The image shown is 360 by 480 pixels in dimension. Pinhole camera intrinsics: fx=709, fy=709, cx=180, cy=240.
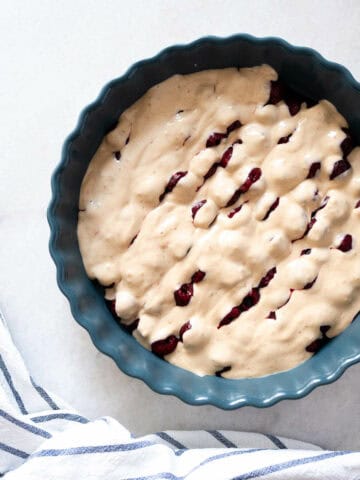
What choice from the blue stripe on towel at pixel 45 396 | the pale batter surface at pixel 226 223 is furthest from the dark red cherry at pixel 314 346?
the blue stripe on towel at pixel 45 396

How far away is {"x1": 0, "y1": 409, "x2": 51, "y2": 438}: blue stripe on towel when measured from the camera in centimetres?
118

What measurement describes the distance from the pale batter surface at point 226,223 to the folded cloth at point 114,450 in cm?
15

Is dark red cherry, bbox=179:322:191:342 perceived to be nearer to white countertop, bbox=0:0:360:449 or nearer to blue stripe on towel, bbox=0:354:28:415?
white countertop, bbox=0:0:360:449

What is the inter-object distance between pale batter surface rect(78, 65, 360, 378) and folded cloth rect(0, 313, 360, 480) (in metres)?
0.15

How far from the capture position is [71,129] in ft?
4.18

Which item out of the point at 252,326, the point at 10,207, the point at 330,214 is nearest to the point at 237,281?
the point at 252,326

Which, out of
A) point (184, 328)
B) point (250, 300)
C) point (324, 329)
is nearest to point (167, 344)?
point (184, 328)

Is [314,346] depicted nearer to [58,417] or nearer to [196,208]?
[196,208]

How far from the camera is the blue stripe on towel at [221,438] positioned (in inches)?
48.8

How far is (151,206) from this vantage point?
1159 millimetres

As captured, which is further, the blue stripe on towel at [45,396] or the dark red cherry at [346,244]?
the blue stripe on towel at [45,396]

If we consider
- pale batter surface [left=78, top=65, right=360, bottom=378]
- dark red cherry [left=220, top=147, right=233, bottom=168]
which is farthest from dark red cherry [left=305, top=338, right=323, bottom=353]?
dark red cherry [left=220, top=147, right=233, bottom=168]

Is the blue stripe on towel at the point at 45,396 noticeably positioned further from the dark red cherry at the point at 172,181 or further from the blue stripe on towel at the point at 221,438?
the dark red cherry at the point at 172,181

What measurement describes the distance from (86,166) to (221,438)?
1.73ft
